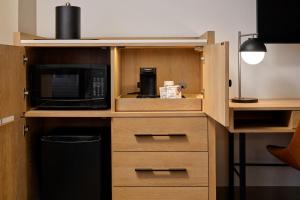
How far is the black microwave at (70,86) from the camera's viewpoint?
2406 mm

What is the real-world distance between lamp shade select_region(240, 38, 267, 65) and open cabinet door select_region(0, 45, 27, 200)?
1.30 m

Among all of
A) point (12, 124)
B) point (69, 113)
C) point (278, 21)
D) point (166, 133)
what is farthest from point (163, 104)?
point (278, 21)

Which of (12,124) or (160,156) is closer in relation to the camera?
(12,124)

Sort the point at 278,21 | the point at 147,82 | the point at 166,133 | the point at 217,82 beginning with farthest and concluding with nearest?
the point at 278,21
the point at 147,82
the point at 166,133
the point at 217,82

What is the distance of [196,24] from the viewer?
2.82 meters

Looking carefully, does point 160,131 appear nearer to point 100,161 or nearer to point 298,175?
point 100,161

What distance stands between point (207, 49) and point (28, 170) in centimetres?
126

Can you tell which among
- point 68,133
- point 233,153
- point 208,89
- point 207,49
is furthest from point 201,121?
point 68,133

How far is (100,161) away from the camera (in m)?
2.34

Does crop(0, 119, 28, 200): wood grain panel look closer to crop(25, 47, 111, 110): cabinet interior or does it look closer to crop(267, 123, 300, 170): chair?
crop(25, 47, 111, 110): cabinet interior

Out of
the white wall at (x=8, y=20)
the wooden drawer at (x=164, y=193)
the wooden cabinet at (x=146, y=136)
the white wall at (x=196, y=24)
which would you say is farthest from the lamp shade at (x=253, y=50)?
the white wall at (x=8, y=20)

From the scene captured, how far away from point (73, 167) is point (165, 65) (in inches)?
37.6

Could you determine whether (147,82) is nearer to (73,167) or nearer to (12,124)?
(73,167)

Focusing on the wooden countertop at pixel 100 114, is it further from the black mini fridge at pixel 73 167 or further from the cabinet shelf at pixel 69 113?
the black mini fridge at pixel 73 167
